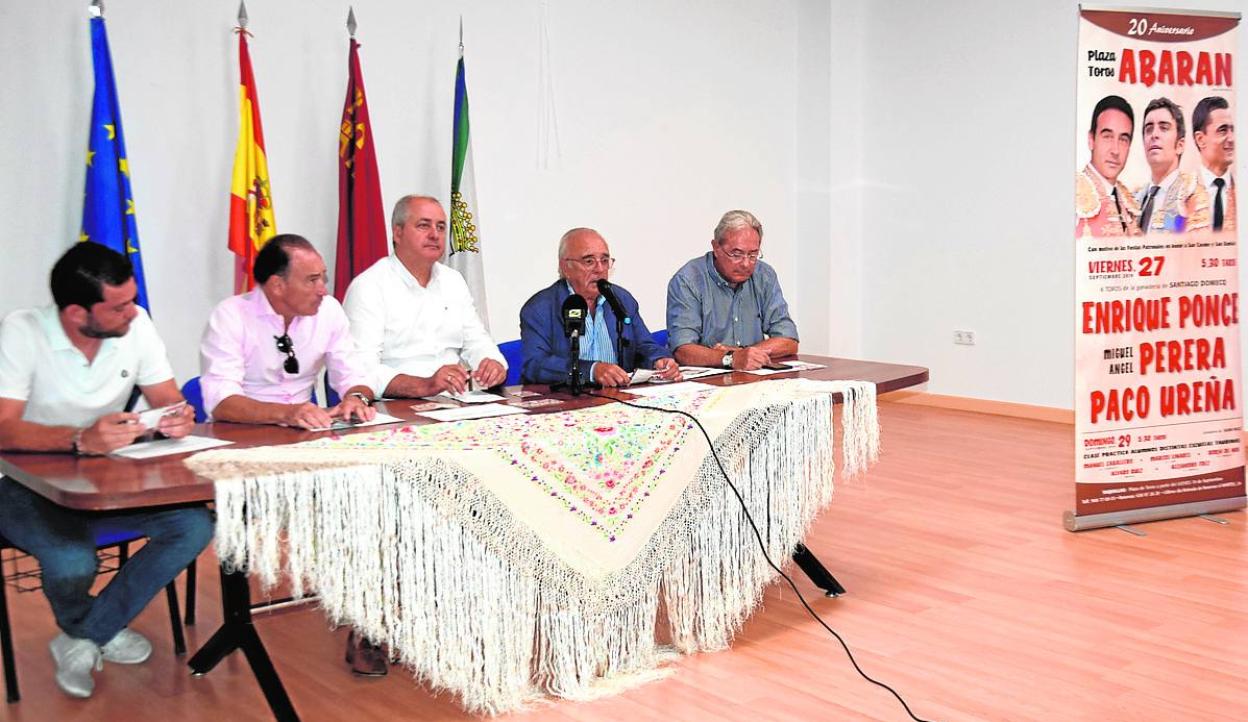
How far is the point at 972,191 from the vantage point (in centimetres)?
732

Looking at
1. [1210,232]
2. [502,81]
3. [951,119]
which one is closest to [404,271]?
[502,81]

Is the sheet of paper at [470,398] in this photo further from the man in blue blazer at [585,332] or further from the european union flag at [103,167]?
the european union flag at [103,167]

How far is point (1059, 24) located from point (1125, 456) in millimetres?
3250

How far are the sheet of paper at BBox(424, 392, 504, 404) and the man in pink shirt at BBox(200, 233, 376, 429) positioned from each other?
21 centimetres

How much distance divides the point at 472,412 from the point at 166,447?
829 millimetres

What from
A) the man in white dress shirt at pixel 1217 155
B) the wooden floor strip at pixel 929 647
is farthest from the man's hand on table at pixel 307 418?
the man in white dress shirt at pixel 1217 155

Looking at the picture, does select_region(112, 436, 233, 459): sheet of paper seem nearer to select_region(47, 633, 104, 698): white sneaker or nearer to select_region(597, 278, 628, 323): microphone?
select_region(47, 633, 104, 698): white sneaker

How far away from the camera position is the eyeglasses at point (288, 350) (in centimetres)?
351

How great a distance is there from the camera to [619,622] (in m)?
3.15

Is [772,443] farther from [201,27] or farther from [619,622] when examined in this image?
[201,27]

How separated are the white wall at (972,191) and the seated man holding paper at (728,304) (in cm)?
296

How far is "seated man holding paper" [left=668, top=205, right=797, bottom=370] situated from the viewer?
443 cm

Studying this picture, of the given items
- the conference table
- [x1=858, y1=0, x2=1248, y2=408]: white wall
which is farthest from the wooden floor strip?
[x1=858, y1=0, x2=1248, y2=408]: white wall

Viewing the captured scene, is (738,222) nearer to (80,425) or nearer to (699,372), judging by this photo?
(699,372)
